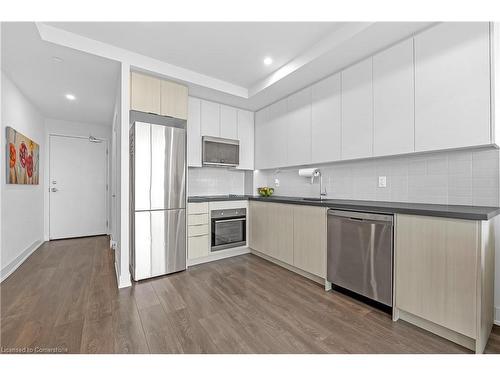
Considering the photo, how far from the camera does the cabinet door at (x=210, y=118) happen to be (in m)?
3.44

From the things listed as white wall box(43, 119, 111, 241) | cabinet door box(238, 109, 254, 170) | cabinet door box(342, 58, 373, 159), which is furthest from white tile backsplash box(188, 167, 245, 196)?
white wall box(43, 119, 111, 241)

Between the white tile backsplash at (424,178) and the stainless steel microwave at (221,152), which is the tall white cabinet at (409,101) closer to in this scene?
the white tile backsplash at (424,178)

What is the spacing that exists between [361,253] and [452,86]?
150cm

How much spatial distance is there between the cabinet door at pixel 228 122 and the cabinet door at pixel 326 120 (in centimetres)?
138

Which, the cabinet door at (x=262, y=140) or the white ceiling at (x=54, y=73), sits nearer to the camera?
the white ceiling at (x=54, y=73)

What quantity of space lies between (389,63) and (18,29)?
10.8 feet

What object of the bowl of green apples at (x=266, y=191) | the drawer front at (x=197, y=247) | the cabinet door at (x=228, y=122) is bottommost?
the drawer front at (x=197, y=247)

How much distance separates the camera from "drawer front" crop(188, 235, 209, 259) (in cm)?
301

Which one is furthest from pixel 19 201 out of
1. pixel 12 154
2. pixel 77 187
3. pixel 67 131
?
pixel 67 131

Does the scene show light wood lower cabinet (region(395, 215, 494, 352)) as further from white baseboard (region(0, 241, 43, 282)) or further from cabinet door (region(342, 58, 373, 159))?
white baseboard (region(0, 241, 43, 282))

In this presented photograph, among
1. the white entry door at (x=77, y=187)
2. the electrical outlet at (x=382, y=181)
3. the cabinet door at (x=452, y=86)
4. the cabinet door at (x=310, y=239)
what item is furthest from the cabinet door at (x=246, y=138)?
the white entry door at (x=77, y=187)

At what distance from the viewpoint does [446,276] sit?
152cm

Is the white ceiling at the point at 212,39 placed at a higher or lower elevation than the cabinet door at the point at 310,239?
higher

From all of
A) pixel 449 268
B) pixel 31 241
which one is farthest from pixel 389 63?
pixel 31 241
